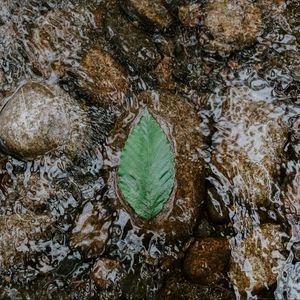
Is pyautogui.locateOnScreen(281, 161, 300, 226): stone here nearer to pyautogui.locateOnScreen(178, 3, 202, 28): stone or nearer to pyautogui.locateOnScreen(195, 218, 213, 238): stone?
pyautogui.locateOnScreen(195, 218, 213, 238): stone

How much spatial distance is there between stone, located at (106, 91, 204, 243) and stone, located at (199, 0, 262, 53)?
1.24ft

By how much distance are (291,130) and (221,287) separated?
84cm

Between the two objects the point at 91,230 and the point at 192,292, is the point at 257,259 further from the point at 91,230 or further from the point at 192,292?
the point at 91,230

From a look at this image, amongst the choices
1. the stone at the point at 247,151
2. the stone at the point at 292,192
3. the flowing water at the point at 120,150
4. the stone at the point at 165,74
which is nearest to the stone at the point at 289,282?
the flowing water at the point at 120,150

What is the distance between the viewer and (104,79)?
241cm

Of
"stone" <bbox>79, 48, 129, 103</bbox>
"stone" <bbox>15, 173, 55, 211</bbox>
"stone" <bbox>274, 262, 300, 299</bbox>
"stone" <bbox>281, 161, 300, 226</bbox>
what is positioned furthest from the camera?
"stone" <bbox>79, 48, 129, 103</bbox>

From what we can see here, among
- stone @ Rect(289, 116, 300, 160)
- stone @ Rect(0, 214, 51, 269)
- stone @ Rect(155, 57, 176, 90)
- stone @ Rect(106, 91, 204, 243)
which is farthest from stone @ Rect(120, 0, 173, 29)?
stone @ Rect(0, 214, 51, 269)

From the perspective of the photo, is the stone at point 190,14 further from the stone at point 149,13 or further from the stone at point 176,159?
the stone at point 176,159

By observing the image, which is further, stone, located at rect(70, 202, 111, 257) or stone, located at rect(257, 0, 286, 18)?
stone, located at rect(257, 0, 286, 18)

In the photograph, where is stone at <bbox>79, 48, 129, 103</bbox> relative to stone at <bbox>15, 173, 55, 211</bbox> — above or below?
above

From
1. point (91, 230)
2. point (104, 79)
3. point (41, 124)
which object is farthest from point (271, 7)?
point (91, 230)

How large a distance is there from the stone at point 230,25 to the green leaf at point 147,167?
657mm

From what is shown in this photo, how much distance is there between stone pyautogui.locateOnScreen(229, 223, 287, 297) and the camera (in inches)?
81.6

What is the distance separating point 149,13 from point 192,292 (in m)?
1.48
